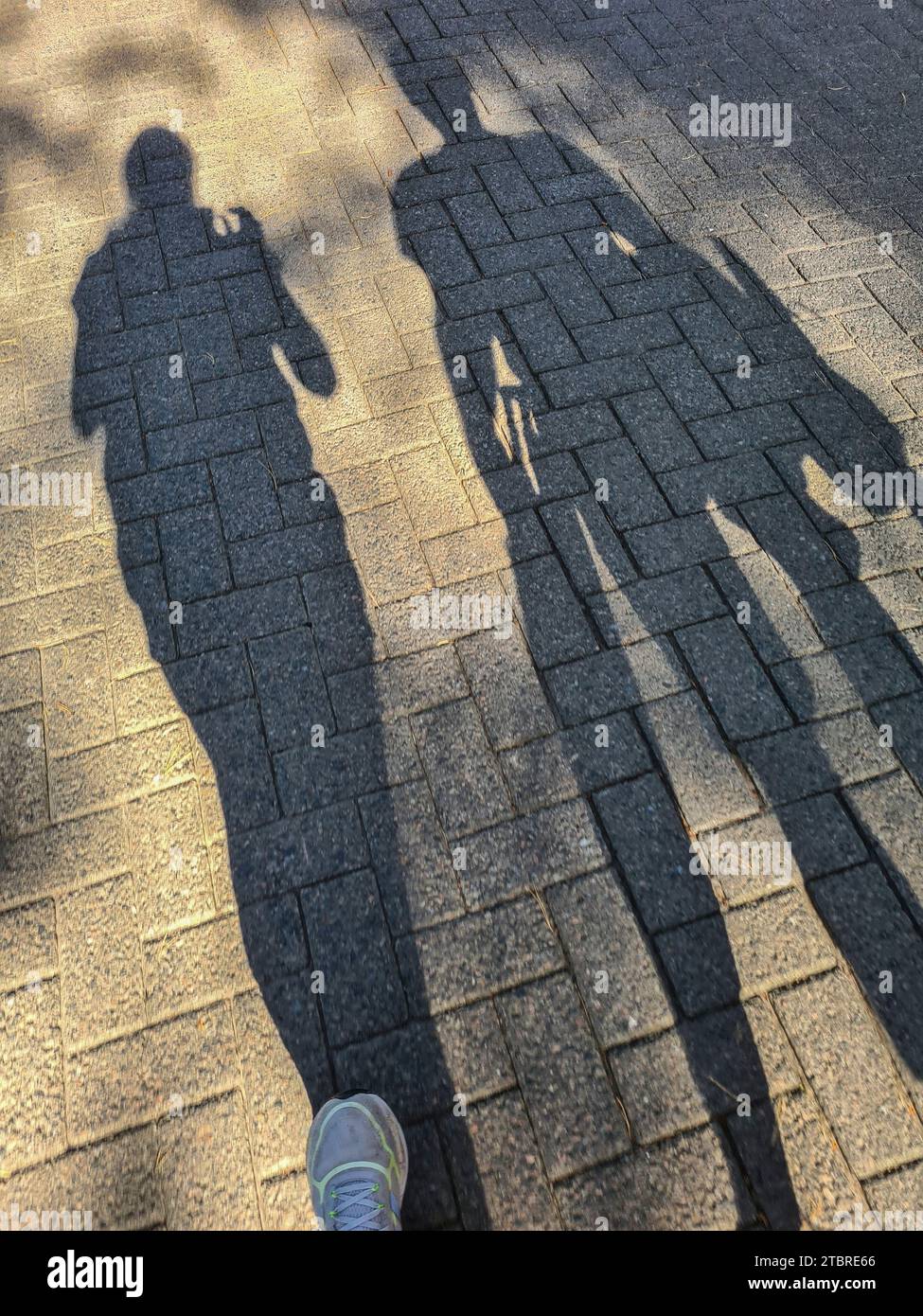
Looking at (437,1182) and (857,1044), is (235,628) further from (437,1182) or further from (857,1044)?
(857,1044)

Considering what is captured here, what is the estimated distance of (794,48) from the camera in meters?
5.70

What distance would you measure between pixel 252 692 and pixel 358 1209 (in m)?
1.76

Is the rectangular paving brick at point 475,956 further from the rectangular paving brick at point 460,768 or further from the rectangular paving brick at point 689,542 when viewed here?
the rectangular paving brick at point 689,542

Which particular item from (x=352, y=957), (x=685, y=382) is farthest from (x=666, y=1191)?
(x=685, y=382)

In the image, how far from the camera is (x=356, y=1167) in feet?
7.18

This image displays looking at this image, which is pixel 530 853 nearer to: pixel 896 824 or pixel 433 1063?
pixel 433 1063

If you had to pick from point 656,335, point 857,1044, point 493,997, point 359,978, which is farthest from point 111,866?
point 656,335

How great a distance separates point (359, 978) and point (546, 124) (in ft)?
17.3

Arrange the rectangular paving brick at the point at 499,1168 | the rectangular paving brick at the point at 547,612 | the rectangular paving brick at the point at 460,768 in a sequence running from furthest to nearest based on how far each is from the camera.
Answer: the rectangular paving brick at the point at 547,612, the rectangular paving brick at the point at 460,768, the rectangular paving brick at the point at 499,1168

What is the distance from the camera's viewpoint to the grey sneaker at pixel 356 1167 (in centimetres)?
220

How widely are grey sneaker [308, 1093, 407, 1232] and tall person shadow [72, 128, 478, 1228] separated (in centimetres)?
11

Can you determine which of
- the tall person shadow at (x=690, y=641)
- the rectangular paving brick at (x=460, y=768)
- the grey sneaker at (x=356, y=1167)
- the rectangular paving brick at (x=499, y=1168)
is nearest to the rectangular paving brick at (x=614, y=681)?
the tall person shadow at (x=690, y=641)

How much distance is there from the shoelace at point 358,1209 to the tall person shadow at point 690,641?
2.15ft

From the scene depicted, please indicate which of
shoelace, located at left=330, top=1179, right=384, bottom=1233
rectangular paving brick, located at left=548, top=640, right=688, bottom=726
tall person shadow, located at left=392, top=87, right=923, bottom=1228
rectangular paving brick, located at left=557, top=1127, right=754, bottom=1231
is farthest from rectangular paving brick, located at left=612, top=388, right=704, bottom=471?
shoelace, located at left=330, top=1179, right=384, bottom=1233
